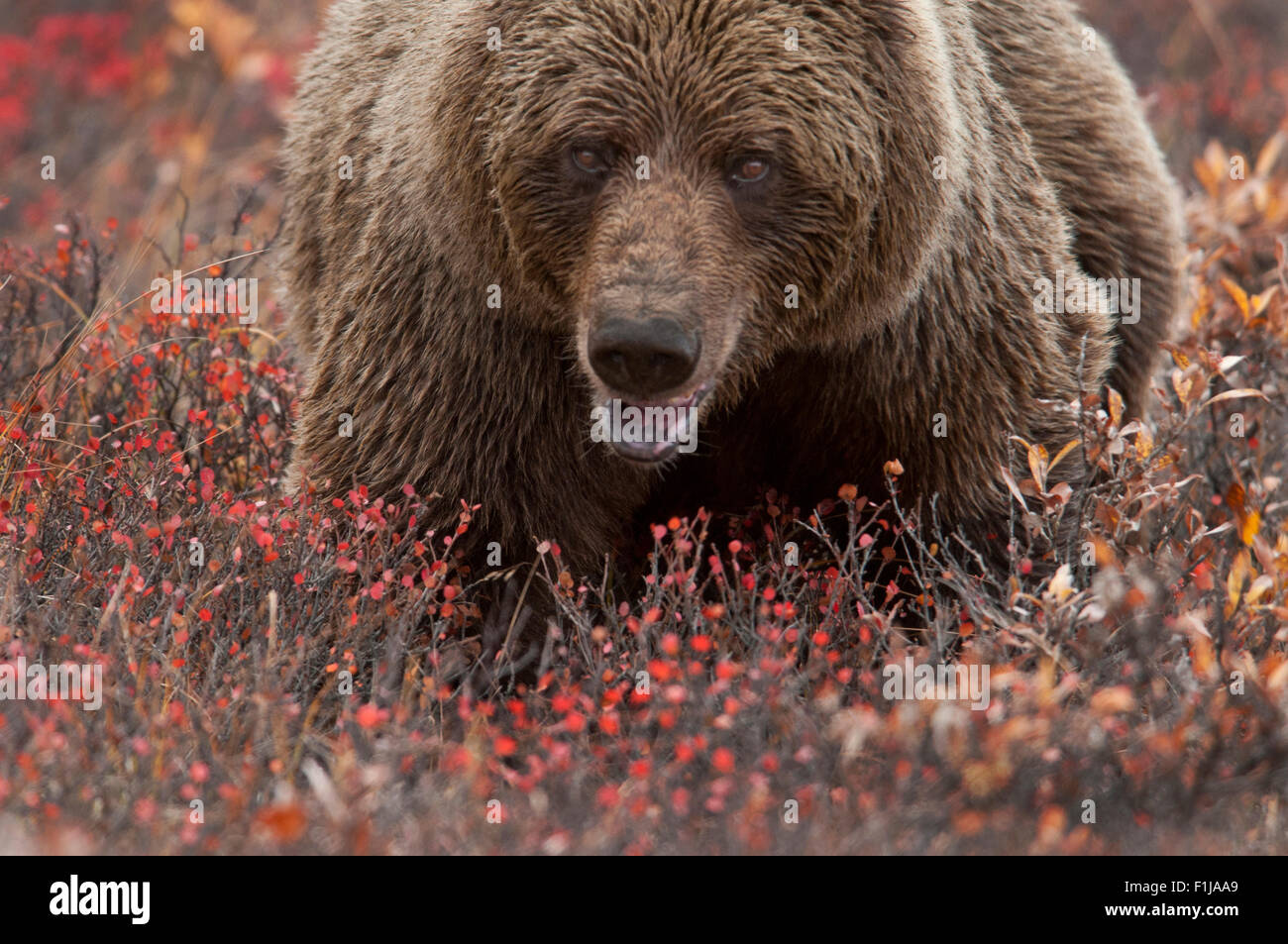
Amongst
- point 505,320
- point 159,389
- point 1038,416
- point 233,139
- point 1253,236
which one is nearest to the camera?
point 505,320

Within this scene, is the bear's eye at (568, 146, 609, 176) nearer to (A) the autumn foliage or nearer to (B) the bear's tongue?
(B) the bear's tongue

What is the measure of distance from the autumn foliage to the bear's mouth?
0.30m

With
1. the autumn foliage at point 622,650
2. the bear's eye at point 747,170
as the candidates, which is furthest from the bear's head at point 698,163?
the autumn foliage at point 622,650

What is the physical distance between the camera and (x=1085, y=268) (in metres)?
5.48

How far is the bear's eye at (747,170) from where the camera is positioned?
13.3 ft

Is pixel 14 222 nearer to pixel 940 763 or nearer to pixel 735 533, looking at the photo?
pixel 735 533

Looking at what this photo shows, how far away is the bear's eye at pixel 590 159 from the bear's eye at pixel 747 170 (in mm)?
315

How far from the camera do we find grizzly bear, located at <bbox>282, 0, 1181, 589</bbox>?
402 centimetres

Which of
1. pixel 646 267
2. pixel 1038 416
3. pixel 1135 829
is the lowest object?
pixel 1135 829

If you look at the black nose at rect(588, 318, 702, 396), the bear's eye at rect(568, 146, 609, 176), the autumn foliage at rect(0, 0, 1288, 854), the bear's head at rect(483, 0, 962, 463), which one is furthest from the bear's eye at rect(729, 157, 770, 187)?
the autumn foliage at rect(0, 0, 1288, 854)

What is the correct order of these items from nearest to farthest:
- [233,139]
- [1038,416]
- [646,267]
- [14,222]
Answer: [646,267] → [1038,416] → [14,222] → [233,139]

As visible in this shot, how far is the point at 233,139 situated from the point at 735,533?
6.78 metres

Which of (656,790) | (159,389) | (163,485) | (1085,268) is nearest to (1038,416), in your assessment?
(1085,268)

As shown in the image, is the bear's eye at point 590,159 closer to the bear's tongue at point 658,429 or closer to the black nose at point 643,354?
the black nose at point 643,354
